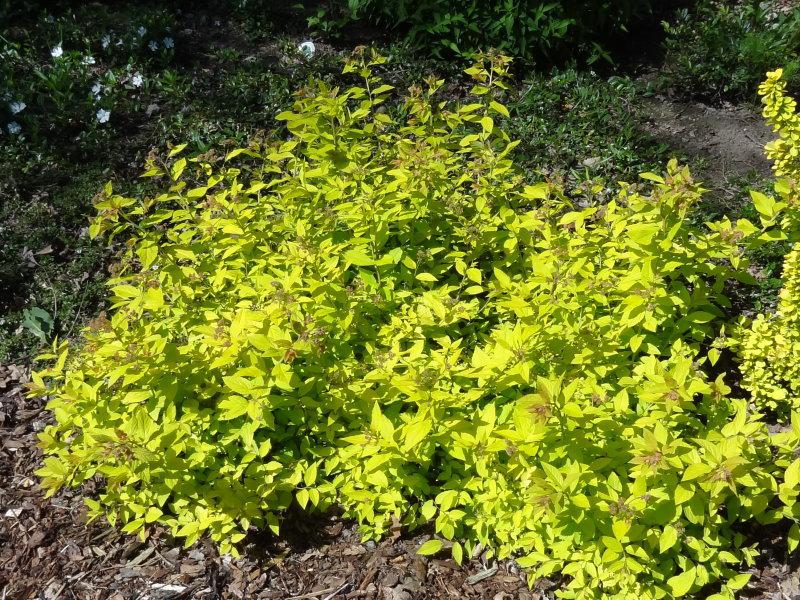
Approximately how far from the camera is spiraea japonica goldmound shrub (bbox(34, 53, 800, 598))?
87.3 inches

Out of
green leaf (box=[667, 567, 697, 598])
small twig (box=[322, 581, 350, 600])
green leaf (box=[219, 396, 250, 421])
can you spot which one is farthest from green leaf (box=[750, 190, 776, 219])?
small twig (box=[322, 581, 350, 600])

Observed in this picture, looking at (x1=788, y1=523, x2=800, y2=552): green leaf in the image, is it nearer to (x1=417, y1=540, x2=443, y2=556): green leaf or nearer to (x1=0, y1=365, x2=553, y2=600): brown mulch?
(x1=0, y1=365, x2=553, y2=600): brown mulch

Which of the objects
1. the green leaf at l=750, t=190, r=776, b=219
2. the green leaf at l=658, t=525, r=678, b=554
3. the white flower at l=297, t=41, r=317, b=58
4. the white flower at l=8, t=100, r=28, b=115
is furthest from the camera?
the white flower at l=297, t=41, r=317, b=58

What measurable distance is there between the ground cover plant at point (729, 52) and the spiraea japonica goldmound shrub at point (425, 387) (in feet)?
7.89

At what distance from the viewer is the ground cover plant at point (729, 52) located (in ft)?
15.2

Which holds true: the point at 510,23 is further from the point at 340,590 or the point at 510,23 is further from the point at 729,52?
the point at 340,590

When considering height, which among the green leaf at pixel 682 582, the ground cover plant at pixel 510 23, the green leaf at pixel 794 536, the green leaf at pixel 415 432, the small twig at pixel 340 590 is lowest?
the green leaf at pixel 682 582

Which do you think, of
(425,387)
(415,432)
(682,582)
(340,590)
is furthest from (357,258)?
(682,582)

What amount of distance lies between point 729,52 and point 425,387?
3.77 metres

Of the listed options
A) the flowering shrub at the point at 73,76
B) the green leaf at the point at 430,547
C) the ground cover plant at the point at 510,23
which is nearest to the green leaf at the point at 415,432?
the green leaf at the point at 430,547

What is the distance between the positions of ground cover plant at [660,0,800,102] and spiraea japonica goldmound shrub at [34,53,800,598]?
2404 mm

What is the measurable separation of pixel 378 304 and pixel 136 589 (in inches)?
55.6

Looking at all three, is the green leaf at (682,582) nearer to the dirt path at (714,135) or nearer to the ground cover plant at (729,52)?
the dirt path at (714,135)

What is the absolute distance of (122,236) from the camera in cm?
412
